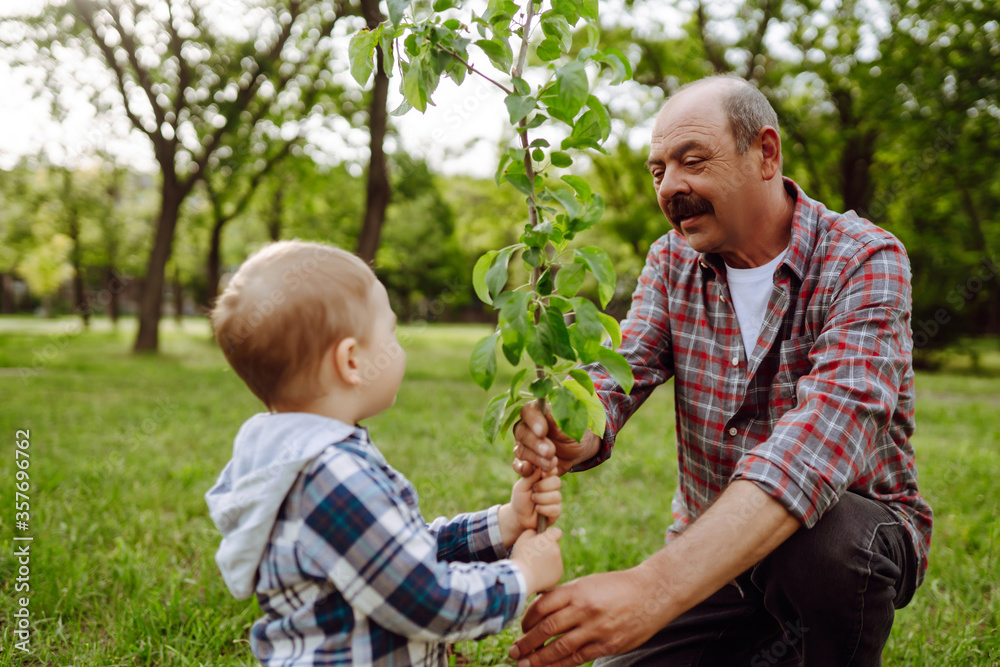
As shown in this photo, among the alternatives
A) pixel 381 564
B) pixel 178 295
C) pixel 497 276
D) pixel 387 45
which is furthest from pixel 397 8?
pixel 178 295

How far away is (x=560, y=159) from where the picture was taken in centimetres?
145

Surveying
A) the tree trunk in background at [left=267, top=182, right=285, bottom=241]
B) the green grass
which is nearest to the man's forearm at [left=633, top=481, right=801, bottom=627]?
the green grass

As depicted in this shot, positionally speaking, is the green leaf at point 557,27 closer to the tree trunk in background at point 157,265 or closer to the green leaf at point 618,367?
the green leaf at point 618,367

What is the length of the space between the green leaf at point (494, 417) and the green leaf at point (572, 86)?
718 millimetres

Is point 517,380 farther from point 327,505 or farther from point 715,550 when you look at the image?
point 715,550

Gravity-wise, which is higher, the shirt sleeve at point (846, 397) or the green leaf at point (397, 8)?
the green leaf at point (397, 8)

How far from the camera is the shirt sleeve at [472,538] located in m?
1.81

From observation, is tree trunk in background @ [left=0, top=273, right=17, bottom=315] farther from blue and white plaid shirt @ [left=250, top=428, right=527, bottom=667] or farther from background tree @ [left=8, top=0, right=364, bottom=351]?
blue and white plaid shirt @ [left=250, top=428, right=527, bottom=667]

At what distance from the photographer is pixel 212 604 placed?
9.20ft

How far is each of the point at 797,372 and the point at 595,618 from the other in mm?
1166

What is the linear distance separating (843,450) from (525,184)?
41.7 inches

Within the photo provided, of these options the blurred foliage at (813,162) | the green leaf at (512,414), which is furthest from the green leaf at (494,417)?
the blurred foliage at (813,162)

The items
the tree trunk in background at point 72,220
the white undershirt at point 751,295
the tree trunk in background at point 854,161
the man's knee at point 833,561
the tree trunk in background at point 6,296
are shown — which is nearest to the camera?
the man's knee at point 833,561

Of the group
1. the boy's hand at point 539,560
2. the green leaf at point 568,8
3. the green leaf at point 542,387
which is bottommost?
the boy's hand at point 539,560
